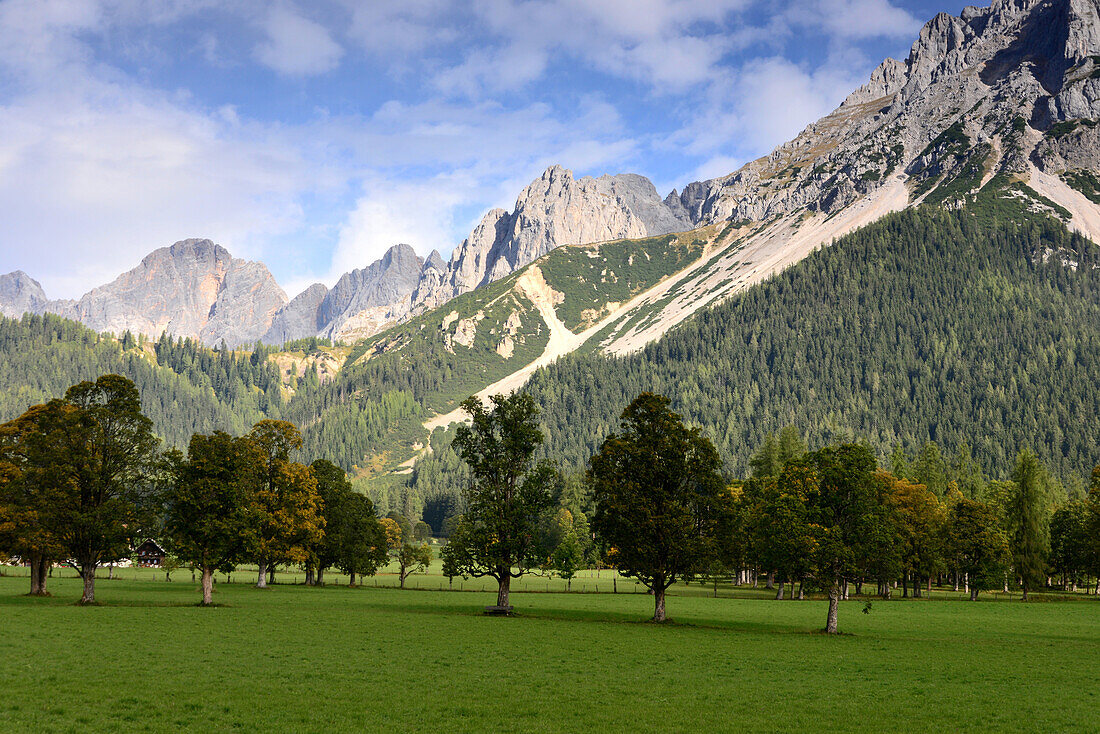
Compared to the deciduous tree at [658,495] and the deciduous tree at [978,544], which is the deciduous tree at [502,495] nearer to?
the deciduous tree at [658,495]

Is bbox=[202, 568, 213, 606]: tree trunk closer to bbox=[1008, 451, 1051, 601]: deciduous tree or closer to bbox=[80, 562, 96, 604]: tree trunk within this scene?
bbox=[80, 562, 96, 604]: tree trunk

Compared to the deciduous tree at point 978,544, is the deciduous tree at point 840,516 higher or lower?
higher

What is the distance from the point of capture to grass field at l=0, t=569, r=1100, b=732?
25086 millimetres

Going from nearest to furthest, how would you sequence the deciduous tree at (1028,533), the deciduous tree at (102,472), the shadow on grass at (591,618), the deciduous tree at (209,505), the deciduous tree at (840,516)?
the deciduous tree at (840,516), the shadow on grass at (591,618), the deciduous tree at (102,472), the deciduous tree at (209,505), the deciduous tree at (1028,533)

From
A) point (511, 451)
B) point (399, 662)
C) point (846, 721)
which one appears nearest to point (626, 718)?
point (846, 721)

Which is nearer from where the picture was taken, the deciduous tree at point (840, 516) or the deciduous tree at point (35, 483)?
the deciduous tree at point (840, 516)

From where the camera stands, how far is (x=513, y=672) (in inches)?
1347

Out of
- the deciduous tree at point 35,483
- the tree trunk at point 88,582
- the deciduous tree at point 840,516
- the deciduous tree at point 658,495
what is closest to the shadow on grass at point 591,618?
the deciduous tree at point 658,495

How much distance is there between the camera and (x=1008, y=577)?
102938mm

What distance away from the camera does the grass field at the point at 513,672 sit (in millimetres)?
25086

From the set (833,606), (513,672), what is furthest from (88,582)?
(833,606)

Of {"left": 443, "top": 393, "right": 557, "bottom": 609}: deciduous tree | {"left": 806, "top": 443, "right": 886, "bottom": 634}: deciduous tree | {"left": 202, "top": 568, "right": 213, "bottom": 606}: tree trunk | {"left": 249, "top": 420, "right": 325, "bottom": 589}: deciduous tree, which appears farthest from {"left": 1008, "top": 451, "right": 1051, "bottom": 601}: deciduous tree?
{"left": 202, "top": 568, "right": 213, "bottom": 606}: tree trunk

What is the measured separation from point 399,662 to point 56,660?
48.8 feet

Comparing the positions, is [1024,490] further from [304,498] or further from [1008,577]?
[304,498]
